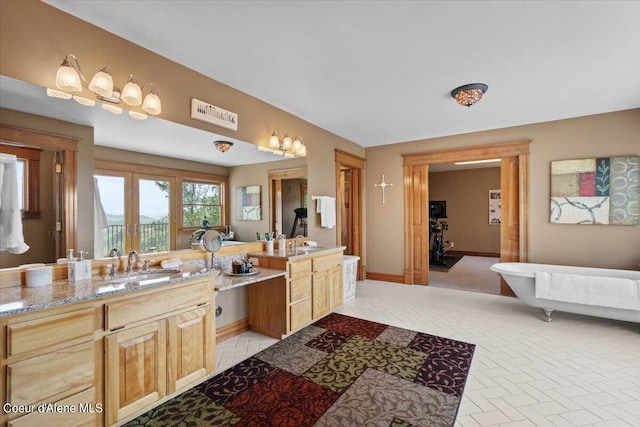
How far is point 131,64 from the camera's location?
2.23m

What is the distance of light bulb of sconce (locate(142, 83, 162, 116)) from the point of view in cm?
224

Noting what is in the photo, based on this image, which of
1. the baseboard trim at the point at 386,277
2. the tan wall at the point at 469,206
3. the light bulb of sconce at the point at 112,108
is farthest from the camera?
the tan wall at the point at 469,206

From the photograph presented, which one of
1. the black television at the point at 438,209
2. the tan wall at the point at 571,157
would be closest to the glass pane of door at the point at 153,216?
the tan wall at the point at 571,157

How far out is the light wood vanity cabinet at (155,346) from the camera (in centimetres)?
169

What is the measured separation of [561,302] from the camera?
132 inches

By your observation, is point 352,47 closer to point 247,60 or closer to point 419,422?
point 247,60

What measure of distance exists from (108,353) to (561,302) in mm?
4356

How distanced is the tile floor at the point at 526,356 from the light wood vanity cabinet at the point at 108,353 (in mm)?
631

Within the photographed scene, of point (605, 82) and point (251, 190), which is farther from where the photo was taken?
point (251, 190)

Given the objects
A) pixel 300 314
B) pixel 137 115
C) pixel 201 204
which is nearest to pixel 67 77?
pixel 137 115

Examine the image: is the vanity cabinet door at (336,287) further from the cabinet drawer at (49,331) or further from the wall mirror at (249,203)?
the cabinet drawer at (49,331)

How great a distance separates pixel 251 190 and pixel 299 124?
1.26 metres

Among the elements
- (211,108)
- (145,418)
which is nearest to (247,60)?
(211,108)

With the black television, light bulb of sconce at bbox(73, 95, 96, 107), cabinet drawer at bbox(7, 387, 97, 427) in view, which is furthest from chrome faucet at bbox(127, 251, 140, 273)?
the black television
